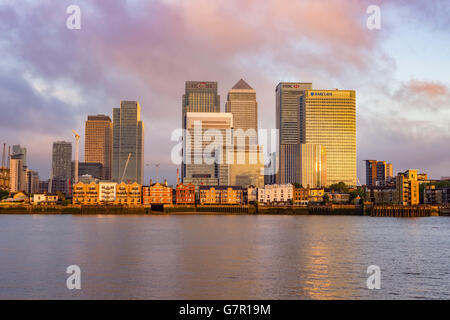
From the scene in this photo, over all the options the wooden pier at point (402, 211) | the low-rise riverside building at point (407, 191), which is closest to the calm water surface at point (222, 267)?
the wooden pier at point (402, 211)

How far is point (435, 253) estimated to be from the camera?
67.3m

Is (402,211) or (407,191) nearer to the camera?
(402,211)

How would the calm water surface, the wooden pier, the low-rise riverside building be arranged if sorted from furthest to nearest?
the low-rise riverside building < the wooden pier < the calm water surface

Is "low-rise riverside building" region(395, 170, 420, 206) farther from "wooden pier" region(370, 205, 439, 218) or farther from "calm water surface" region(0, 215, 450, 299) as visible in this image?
"calm water surface" region(0, 215, 450, 299)

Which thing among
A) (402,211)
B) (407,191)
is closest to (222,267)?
(402,211)

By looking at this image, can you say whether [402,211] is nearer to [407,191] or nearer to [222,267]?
[407,191]

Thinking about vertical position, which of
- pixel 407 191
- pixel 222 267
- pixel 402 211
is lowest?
pixel 222 267

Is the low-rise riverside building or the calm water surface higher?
the low-rise riverside building

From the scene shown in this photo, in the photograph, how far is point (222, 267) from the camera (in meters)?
54.2

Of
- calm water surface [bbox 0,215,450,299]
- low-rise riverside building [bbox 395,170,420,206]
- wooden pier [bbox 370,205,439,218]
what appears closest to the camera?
calm water surface [bbox 0,215,450,299]

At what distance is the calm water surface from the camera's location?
4241cm

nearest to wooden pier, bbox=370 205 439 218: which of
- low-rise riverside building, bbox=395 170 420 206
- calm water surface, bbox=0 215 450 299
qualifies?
low-rise riverside building, bbox=395 170 420 206
